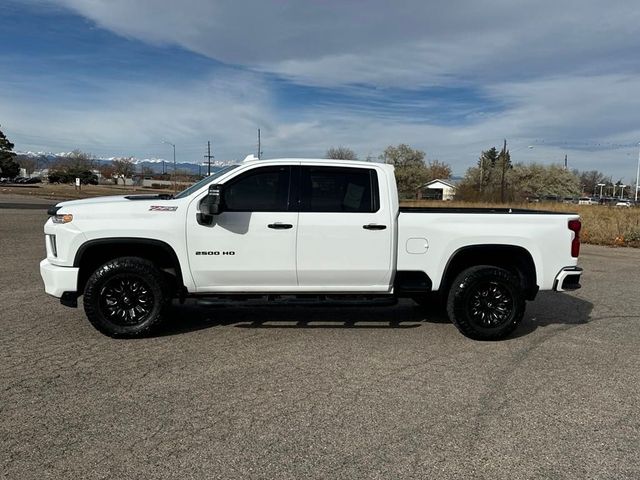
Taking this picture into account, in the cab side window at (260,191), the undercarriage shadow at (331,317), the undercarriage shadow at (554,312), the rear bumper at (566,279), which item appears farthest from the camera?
the undercarriage shadow at (554,312)

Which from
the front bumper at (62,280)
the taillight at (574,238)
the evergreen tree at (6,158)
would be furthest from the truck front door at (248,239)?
the evergreen tree at (6,158)

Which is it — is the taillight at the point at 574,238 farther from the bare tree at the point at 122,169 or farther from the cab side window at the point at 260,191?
the bare tree at the point at 122,169

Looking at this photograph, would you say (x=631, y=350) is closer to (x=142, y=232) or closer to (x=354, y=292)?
(x=354, y=292)

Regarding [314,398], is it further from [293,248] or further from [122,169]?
[122,169]

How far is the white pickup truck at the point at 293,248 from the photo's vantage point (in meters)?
5.33

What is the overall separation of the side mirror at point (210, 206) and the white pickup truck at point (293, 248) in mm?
11

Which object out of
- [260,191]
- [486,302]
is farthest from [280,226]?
[486,302]

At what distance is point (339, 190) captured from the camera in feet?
18.5

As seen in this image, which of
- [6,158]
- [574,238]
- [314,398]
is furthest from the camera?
[6,158]

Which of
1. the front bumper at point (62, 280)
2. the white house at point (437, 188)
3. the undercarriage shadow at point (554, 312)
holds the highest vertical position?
the white house at point (437, 188)

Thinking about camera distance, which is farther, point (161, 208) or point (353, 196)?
point (353, 196)

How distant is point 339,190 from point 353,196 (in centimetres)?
17

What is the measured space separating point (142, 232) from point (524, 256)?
428 centimetres

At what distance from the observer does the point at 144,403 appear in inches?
155
